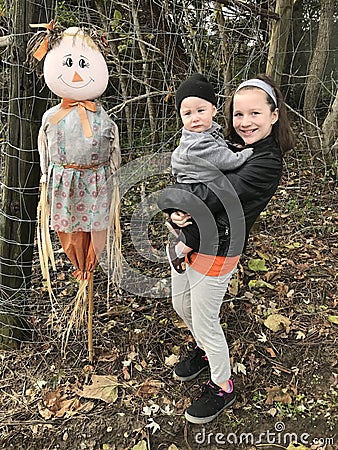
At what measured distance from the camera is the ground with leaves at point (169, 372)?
2289 millimetres

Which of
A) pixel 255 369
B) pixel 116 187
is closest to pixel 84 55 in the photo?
pixel 116 187

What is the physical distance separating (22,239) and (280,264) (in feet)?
6.12

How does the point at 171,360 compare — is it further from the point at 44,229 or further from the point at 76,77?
the point at 76,77

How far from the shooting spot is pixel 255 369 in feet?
8.59

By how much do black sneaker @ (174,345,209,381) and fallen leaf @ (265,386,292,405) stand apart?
1.18ft

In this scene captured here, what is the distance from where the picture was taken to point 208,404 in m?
2.32

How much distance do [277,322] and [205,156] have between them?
148 centimetres

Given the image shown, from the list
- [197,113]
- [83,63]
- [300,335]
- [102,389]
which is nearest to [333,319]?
[300,335]

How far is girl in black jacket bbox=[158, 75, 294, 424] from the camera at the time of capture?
1842 millimetres

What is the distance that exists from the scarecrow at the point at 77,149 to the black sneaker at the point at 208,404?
2.87 ft

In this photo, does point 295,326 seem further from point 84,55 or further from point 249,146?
point 84,55

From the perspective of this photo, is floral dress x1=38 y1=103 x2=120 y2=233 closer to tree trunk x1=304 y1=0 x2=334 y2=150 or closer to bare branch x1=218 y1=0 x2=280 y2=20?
bare branch x1=218 y1=0 x2=280 y2=20

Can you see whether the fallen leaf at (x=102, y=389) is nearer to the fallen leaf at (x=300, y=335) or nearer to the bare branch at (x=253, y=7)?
the fallen leaf at (x=300, y=335)

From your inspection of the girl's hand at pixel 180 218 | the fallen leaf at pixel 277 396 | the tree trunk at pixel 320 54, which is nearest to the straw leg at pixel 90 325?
the girl's hand at pixel 180 218
